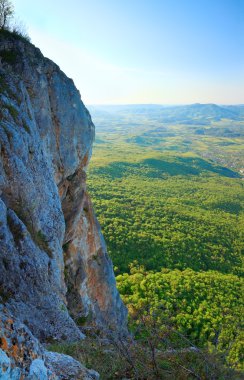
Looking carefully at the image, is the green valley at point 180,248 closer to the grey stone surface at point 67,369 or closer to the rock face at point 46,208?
the grey stone surface at point 67,369

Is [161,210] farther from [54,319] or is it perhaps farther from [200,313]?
[54,319]

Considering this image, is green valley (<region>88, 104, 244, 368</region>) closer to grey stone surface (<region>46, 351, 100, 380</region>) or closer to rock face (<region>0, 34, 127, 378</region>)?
grey stone surface (<region>46, 351, 100, 380</region>)

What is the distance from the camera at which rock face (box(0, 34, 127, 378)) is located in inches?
343

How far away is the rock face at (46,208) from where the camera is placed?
343 inches

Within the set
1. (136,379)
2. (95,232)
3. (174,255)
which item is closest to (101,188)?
(174,255)

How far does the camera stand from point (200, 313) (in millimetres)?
40406

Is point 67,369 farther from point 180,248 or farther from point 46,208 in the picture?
point 180,248

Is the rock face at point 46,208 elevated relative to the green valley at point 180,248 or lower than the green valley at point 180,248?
elevated

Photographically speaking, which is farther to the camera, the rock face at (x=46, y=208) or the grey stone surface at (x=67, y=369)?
the rock face at (x=46, y=208)

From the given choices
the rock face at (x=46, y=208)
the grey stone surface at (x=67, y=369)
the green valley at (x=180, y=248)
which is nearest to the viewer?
the grey stone surface at (x=67, y=369)

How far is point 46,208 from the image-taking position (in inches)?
485

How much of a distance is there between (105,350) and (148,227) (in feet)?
203

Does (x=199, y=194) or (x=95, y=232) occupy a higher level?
(x=95, y=232)

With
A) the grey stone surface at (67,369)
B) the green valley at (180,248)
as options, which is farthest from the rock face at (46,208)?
the green valley at (180,248)
